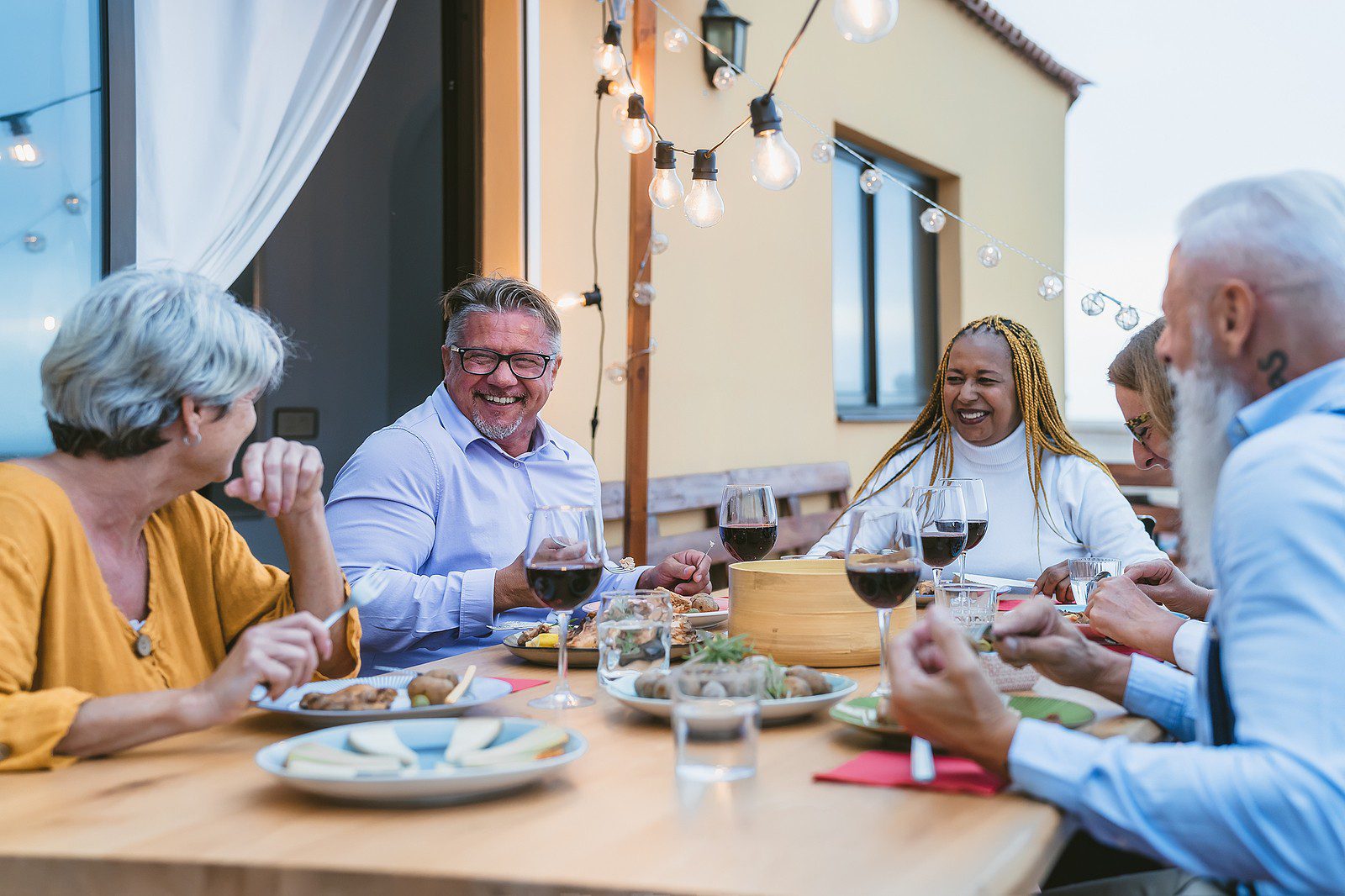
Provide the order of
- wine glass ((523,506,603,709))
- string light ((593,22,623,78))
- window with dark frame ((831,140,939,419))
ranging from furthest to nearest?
window with dark frame ((831,140,939,419))
string light ((593,22,623,78))
wine glass ((523,506,603,709))

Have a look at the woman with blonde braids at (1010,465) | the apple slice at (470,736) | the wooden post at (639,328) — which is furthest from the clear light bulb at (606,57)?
the apple slice at (470,736)

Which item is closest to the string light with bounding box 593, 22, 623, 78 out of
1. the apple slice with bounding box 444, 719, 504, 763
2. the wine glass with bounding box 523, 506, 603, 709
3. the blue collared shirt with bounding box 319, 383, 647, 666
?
the blue collared shirt with bounding box 319, 383, 647, 666

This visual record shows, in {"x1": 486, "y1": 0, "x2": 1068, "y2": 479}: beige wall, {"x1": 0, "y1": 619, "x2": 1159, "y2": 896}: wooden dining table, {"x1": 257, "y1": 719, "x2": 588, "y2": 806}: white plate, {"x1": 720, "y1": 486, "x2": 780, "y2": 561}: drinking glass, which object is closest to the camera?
{"x1": 0, "y1": 619, "x2": 1159, "y2": 896}: wooden dining table

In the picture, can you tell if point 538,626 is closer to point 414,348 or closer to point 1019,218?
point 414,348

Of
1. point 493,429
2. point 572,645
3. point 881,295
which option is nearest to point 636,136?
point 493,429

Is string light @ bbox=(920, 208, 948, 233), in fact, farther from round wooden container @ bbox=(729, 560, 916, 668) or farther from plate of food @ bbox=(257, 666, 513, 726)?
plate of food @ bbox=(257, 666, 513, 726)

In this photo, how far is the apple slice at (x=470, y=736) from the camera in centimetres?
119

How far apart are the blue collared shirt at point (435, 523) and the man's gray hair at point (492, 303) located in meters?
0.20

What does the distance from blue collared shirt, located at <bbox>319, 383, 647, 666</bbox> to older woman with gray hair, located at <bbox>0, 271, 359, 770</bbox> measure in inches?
17.0

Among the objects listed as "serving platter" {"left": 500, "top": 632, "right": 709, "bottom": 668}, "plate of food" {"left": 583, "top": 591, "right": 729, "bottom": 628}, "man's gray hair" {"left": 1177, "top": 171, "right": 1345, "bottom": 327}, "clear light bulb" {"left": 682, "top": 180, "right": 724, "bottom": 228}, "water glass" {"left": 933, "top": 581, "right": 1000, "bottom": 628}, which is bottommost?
"serving platter" {"left": 500, "top": 632, "right": 709, "bottom": 668}

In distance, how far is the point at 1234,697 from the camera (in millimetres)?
1057

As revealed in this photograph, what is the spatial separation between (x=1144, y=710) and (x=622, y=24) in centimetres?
384

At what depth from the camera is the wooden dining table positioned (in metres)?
0.93

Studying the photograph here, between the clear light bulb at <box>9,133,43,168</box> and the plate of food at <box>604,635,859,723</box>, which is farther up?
the clear light bulb at <box>9,133,43,168</box>
